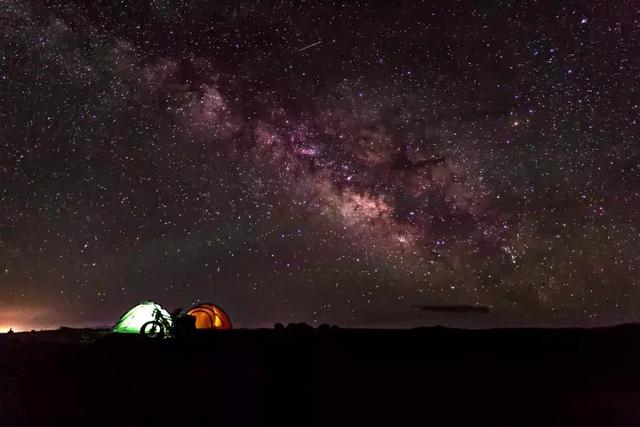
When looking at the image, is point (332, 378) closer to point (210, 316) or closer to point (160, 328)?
point (160, 328)

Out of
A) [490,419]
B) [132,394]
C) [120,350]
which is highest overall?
[120,350]

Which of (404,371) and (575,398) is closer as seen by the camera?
(575,398)

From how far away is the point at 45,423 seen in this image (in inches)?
336

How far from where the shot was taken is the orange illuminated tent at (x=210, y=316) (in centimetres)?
1397

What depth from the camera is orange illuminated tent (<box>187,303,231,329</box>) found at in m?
14.0

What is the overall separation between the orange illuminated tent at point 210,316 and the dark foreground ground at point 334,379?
13.8 ft

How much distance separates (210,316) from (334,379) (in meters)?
6.13

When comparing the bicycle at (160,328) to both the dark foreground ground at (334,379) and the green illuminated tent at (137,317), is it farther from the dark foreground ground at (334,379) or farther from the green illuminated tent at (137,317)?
the green illuminated tent at (137,317)

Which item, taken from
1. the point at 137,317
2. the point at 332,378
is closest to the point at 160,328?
the point at 137,317

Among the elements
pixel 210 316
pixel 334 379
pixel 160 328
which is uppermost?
pixel 210 316

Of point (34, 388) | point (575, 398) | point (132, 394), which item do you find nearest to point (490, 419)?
point (575, 398)

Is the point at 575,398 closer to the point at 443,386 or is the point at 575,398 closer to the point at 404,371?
the point at 443,386

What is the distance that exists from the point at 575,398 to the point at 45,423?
346 inches

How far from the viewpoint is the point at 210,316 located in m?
14.2
